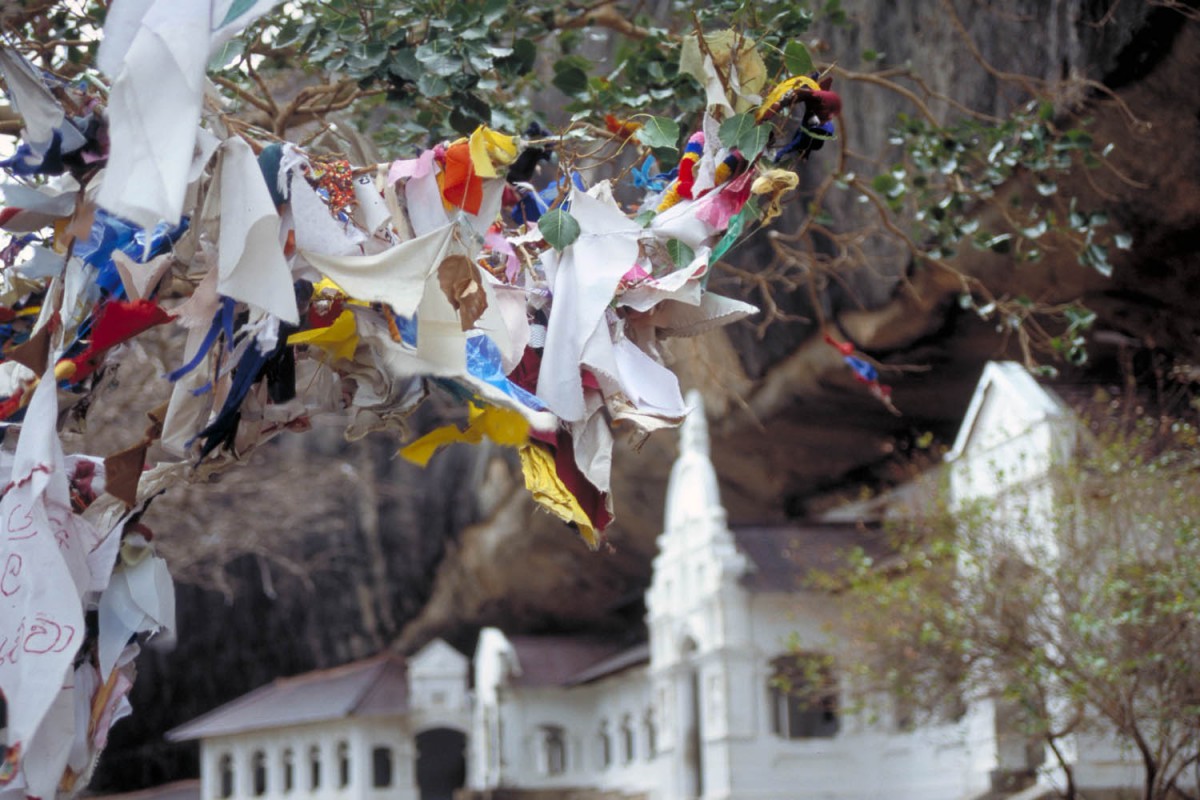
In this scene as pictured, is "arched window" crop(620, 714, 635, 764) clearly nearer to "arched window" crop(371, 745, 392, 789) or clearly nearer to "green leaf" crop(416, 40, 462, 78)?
"arched window" crop(371, 745, 392, 789)

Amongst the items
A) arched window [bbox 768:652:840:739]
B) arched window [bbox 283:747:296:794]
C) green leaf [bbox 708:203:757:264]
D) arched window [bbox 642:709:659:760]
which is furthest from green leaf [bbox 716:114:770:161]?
arched window [bbox 283:747:296:794]

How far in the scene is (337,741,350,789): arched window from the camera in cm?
2092

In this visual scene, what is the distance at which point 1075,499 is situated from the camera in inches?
480

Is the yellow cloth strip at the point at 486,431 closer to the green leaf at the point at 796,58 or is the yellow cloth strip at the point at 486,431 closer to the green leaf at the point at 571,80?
the green leaf at the point at 796,58

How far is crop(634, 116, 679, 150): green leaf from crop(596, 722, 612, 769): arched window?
17.9 meters

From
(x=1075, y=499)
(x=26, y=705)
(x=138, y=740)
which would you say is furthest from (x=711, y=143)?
(x=138, y=740)

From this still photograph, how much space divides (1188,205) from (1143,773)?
480 centimetres

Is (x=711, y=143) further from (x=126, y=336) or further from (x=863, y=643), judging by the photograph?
(x=863, y=643)

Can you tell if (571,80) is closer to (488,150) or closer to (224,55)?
(224,55)

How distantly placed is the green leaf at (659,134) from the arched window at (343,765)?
17.2 meters

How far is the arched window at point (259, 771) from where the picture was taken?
2123cm

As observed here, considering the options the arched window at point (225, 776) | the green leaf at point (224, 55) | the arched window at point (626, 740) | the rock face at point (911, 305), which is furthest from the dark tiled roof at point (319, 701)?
the green leaf at point (224, 55)

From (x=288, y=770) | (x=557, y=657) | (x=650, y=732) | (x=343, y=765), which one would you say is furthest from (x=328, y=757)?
(x=650, y=732)

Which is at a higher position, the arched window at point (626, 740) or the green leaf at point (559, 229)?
the green leaf at point (559, 229)
